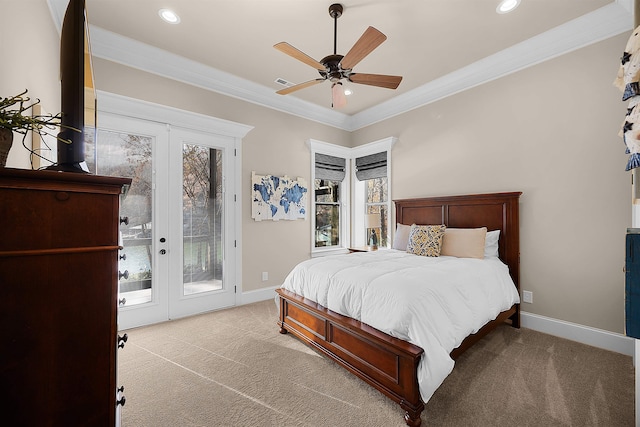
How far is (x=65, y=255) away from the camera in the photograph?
80 cm

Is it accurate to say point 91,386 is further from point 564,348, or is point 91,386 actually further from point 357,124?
point 357,124

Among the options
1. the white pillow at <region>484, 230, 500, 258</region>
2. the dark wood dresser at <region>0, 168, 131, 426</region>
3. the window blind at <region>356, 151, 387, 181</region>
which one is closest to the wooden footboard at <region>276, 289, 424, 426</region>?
the dark wood dresser at <region>0, 168, 131, 426</region>

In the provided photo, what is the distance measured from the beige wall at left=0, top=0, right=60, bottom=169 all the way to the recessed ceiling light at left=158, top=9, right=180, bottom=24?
2.67ft

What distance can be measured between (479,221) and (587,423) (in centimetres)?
212

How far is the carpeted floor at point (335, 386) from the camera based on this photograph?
5.66 feet

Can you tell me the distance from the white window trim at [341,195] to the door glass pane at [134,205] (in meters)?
2.35

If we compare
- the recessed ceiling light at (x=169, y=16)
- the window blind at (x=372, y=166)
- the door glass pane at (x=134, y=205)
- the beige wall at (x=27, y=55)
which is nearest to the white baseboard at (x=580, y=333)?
the window blind at (x=372, y=166)

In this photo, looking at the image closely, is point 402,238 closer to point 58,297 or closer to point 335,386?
point 335,386

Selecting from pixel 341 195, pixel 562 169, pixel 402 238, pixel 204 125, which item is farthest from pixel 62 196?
pixel 341 195

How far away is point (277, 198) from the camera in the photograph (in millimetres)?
4207

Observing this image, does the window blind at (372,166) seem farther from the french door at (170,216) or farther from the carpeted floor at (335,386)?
the carpeted floor at (335,386)

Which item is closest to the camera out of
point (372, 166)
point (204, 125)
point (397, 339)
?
point (397, 339)

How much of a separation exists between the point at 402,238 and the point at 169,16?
355cm

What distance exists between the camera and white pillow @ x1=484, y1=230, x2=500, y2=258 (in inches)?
124
